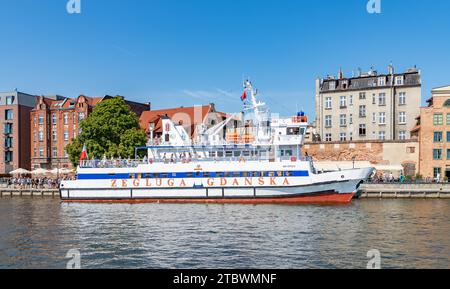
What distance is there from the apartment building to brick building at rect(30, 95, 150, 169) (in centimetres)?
4131

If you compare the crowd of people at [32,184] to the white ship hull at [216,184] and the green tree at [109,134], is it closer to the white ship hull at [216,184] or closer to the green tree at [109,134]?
the green tree at [109,134]

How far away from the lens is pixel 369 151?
62062mm

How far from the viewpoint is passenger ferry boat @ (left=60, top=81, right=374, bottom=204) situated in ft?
143

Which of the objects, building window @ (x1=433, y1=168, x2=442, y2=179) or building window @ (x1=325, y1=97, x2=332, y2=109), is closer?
building window @ (x1=433, y1=168, x2=442, y2=179)

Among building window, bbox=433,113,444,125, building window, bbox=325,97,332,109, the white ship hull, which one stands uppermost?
building window, bbox=325,97,332,109

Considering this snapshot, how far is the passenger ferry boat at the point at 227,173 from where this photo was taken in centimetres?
4366

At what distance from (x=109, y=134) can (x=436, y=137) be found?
45.3 m

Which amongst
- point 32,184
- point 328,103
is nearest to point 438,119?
point 328,103

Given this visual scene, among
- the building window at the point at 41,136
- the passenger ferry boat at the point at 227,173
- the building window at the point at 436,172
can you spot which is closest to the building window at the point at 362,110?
the building window at the point at 436,172

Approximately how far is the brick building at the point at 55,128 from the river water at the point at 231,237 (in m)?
40.8

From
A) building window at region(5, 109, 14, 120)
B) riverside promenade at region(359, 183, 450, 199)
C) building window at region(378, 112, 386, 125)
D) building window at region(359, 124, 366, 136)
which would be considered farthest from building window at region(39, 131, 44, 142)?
building window at region(378, 112, 386, 125)

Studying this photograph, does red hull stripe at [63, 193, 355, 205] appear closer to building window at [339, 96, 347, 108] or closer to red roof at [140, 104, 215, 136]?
building window at [339, 96, 347, 108]

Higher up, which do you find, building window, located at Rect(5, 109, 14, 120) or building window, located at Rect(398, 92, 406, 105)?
building window, located at Rect(398, 92, 406, 105)
